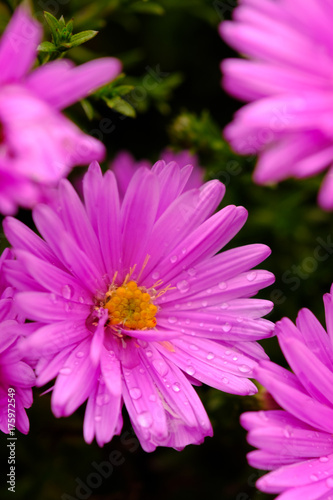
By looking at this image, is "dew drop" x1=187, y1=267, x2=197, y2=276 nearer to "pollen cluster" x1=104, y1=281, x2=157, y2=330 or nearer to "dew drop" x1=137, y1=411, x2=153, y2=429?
"pollen cluster" x1=104, y1=281, x2=157, y2=330

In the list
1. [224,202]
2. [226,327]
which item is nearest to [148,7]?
[224,202]

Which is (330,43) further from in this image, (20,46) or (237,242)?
(237,242)

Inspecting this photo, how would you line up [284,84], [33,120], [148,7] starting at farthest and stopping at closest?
[148,7] → [284,84] → [33,120]

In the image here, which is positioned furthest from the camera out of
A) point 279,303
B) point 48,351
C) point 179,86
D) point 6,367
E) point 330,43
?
point 179,86

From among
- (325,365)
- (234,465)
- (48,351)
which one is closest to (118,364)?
(48,351)

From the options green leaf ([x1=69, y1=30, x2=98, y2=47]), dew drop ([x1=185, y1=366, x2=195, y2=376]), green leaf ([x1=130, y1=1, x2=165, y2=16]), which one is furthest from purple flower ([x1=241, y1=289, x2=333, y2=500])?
green leaf ([x1=130, y1=1, x2=165, y2=16])

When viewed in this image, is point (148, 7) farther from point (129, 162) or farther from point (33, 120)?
point (33, 120)

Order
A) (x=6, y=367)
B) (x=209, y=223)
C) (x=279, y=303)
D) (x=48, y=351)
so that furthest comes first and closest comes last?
(x=279, y=303) → (x=209, y=223) → (x=6, y=367) → (x=48, y=351)
